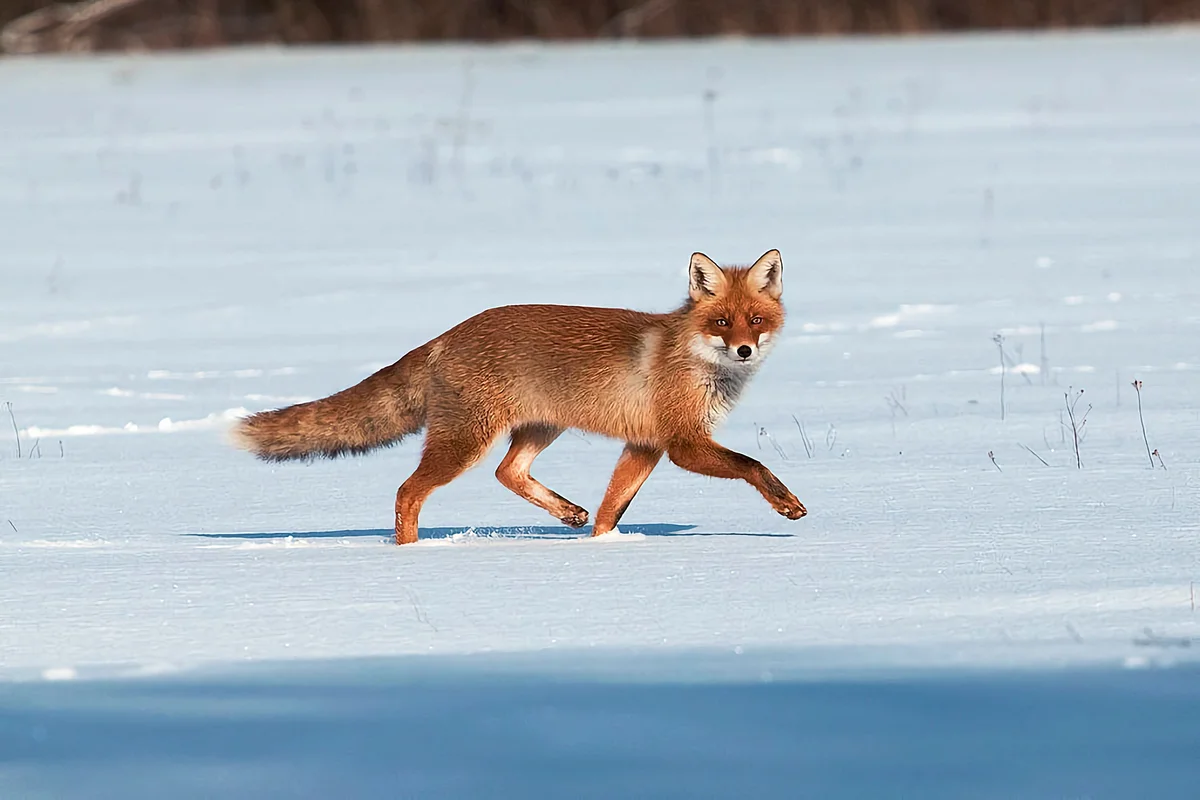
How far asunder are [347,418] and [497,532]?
2.23ft

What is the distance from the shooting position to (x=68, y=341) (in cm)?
1159

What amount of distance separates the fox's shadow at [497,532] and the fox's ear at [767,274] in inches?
34.2

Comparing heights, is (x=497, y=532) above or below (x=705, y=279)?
below

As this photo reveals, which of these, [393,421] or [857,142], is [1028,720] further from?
[857,142]

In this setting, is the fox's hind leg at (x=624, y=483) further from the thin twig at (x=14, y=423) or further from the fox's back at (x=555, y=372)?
the thin twig at (x=14, y=423)

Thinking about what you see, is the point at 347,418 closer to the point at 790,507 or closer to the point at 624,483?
the point at 624,483

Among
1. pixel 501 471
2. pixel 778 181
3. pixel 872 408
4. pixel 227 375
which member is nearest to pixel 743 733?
pixel 501 471

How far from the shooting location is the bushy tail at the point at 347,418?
21.6 feet

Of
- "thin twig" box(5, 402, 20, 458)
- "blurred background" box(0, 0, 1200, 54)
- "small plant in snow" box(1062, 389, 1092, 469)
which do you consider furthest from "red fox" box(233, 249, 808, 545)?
"blurred background" box(0, 0, 1200, 54)

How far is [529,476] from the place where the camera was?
21.9 ft

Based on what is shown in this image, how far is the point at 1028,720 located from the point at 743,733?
1.89ft

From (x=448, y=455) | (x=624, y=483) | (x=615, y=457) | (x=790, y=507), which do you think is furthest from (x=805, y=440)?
(x=448, y=455)

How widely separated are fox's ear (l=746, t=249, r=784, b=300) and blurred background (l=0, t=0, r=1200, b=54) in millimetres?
19130

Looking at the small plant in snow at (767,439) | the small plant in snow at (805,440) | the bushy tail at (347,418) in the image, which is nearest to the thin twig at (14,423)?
the bushy tail at (347,418)
